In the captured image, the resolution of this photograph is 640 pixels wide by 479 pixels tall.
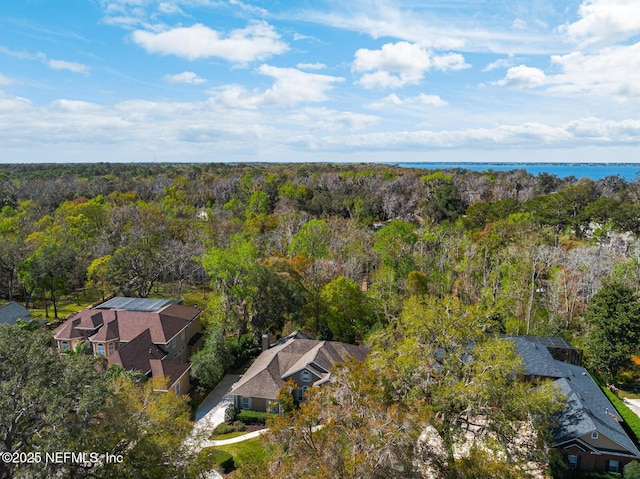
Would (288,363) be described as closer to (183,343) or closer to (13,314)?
(183,343)

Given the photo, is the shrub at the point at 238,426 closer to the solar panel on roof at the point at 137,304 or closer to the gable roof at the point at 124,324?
the gable roof at the point at 124,324

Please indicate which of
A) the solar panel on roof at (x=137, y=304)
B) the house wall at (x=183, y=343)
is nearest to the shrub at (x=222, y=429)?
the house wall at (x=183, y=343)

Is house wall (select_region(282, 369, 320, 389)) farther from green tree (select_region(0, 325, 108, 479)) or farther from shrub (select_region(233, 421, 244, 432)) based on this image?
green tree (select_region(0, 325, 108, 479))

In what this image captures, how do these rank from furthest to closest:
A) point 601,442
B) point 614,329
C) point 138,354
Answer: point 614,329, point 138,354, point 601,442

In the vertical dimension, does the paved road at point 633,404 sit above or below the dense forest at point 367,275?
below

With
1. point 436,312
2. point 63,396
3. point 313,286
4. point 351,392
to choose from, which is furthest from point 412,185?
point 63,396

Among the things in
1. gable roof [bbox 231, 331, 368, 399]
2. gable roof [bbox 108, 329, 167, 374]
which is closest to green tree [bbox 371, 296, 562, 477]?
gable roof [bbox 231, 331, 368, 399]

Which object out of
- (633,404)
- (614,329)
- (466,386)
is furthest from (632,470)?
Answer: (614,329)
